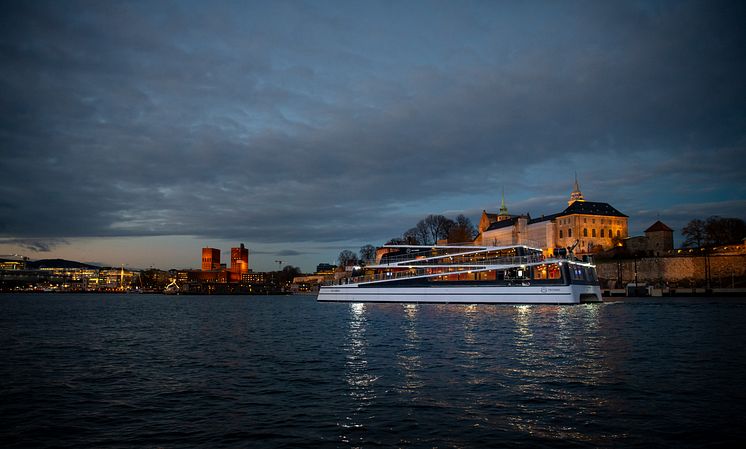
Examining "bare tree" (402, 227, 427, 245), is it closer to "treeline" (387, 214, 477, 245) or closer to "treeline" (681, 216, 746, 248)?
"treeline" (387, 214, 477, 245)

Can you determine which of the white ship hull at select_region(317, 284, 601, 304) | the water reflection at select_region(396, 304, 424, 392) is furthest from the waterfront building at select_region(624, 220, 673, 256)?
the water reflection at select_region(396, 304, 424, 392)

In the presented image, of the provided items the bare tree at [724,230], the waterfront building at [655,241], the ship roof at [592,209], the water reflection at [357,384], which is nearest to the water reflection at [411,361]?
the water reflection at [357,384]

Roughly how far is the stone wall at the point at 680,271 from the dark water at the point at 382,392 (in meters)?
73.2

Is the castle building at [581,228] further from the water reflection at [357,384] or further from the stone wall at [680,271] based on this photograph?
the water reflection at [357,384]

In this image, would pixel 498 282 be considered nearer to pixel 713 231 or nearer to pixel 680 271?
pixel 680 271

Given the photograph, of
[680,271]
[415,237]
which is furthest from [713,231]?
[415,237]

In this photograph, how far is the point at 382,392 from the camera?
40.8 feet

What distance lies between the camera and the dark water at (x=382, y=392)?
8961 mm

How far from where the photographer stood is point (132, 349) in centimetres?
2173

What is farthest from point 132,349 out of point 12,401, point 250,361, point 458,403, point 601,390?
point 601,390

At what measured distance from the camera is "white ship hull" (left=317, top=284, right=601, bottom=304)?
5081cm

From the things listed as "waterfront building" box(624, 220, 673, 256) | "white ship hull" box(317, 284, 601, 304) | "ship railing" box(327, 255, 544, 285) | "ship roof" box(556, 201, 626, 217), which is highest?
"ship roof" box(556, 201, 626, 217)

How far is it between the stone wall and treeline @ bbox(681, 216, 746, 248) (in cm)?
1624

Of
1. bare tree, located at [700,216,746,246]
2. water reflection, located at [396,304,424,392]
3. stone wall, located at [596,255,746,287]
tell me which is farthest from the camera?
bare tree, located at [700,216,746,246]
